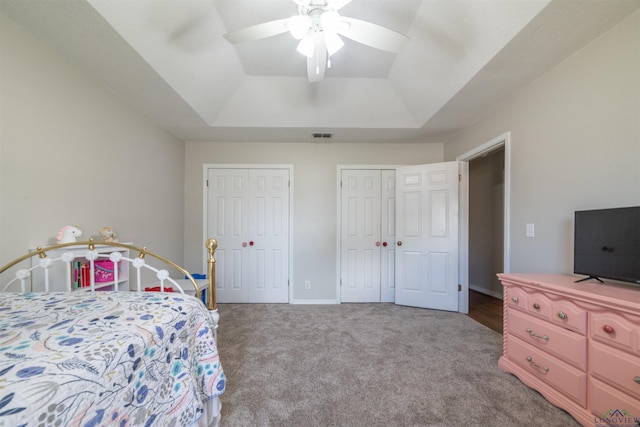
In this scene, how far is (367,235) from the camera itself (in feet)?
11.7

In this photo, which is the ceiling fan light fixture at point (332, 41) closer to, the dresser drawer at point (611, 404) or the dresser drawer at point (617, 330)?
the dresser drawer at point (617, 330)

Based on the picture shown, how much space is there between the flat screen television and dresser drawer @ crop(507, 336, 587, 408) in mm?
593

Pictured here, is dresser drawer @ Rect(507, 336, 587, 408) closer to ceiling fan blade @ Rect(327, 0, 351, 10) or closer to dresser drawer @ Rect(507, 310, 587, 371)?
dresser drawer @ Rect(507, 310, 587, 371)

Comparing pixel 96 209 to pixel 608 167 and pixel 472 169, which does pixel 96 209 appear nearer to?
pixel 608 167

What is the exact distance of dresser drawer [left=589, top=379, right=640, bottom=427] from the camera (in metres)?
1.16

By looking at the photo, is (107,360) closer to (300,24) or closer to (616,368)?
(300,24)

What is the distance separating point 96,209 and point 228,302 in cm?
202

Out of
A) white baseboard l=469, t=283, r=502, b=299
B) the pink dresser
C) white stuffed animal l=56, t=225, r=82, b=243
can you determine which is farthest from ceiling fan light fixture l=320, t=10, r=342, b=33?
white baseboard l=469, t=283, r=502, b=299

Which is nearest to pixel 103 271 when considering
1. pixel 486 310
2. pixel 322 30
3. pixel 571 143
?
pixel 322 30

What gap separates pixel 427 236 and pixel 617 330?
6.75 feet

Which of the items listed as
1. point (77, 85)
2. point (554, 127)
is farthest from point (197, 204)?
point (554, 127)

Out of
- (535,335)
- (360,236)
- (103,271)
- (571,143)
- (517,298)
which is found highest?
(571,143)

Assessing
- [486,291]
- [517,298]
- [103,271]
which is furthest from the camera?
[486,291]

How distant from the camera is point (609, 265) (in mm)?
1464
